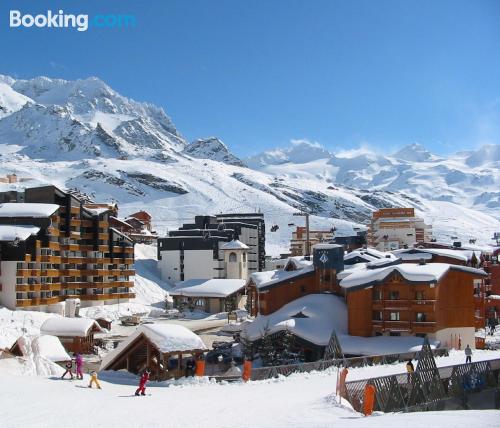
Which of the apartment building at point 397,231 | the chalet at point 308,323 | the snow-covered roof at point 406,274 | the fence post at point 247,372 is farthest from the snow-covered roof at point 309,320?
the apartment building at point 397,231

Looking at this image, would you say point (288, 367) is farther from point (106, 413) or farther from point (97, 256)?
point (97, 256)

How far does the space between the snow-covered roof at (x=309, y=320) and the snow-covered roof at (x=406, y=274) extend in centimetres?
264

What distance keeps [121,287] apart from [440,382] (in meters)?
59.1

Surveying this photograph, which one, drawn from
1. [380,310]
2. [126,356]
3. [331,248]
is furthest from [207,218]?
[126,356]

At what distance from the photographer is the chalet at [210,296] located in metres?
84.3

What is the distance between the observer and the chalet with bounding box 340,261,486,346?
47031 mm

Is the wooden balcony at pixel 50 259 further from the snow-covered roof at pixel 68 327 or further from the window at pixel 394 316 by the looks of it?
the window at pixel 394 316

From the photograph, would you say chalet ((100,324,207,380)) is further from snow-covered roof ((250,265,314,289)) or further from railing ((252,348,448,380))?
snow-covered roof ((250,265,314,289))

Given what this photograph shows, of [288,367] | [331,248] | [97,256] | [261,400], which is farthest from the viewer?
[97,256]

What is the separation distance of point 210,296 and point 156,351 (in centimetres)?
4970

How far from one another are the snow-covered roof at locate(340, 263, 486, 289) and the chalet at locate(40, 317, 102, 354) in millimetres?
20360

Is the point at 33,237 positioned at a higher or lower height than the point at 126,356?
higher

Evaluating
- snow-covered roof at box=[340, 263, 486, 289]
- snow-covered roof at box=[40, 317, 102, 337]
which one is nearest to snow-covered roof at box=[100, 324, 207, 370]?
snow-covered roof at box=[40, 317, 102, 337]

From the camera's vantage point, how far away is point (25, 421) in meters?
20.0
